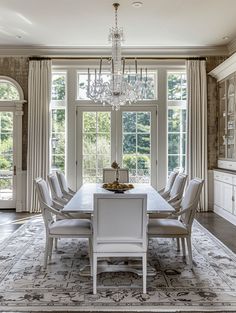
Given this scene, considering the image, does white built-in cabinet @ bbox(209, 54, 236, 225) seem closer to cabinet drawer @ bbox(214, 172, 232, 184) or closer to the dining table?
cabinet drawer @ bbox(214, 172, 232, 184)

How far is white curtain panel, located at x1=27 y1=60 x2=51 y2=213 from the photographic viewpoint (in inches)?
265

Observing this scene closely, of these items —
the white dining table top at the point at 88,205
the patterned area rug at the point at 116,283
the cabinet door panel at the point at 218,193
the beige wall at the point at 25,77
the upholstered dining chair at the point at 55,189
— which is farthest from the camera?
the beige wall at the point at 25,77

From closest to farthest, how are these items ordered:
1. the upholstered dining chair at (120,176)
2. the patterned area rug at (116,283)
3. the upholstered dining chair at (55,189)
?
the patterned area rug at (116,283)
the upholstered dining chair at (55,189)
the upholstered dining chair at (120,176)

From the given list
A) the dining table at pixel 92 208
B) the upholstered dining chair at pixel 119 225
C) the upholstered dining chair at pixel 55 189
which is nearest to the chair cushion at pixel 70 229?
the dining table at pixel 92 208

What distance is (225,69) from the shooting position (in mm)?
6191

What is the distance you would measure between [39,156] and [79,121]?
112 centimetres

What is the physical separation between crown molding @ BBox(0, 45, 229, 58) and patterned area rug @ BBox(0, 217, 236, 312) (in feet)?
13.5

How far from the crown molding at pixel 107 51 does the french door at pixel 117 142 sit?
114cm

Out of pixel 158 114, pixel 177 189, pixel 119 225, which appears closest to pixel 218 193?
pixel 158 114

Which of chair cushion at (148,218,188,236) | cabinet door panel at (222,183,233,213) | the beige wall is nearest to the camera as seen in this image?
chair cushion at (148,218,188,236)

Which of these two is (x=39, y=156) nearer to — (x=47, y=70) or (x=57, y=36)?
(x=47, y=70)

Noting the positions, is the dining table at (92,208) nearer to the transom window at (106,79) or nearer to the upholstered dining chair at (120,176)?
the upholstered dining chair at (120,176)

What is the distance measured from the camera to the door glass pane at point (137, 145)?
7000 millimetres

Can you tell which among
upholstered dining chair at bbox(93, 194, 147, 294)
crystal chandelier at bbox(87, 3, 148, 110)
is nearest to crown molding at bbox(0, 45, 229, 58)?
crystal chandelier at bbox(87, 3, 148, 110)
